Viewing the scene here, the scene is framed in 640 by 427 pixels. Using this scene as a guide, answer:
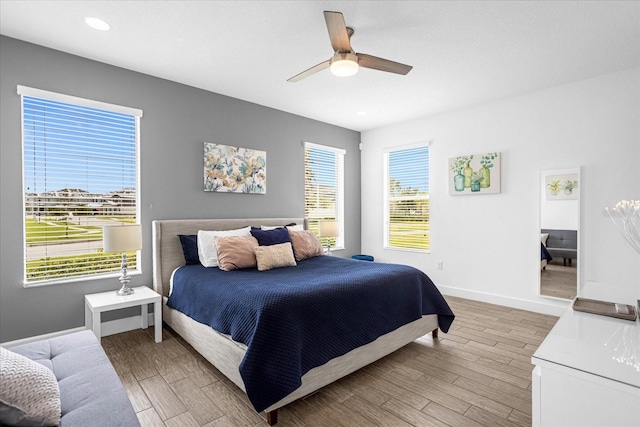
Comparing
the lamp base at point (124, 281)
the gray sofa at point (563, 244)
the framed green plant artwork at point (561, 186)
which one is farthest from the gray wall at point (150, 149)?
the gray sofa at point (563, 244)

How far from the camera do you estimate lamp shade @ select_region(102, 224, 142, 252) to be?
9.32 feet

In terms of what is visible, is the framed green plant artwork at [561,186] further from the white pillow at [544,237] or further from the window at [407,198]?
the window at [407,198]

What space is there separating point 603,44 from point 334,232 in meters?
3.46

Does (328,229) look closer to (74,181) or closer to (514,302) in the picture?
(514,302)

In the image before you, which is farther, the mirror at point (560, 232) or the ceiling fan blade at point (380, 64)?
the mirror at point (560, 232)

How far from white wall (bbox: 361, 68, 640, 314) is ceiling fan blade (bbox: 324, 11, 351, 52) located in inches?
94.2

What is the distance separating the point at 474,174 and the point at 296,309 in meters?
3.49

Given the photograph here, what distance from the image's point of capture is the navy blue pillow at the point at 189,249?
11.3ft

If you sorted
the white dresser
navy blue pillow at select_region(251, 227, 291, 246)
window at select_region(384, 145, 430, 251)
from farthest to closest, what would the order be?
window at select_region(384, 145, 430, 251), navy blue pillow at select_region(251, 227, 291, 246), the white dresser

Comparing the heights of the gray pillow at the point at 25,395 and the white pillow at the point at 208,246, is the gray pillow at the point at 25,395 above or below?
below

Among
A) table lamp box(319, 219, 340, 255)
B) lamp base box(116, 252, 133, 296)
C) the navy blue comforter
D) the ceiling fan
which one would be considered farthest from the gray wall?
the ceiling fan

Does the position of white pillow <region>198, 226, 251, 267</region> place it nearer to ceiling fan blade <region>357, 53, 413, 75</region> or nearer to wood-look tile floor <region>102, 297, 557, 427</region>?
wood-look tile floor <region>102, 297, 557, 427</region>

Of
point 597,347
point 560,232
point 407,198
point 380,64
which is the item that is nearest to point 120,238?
point 380,64

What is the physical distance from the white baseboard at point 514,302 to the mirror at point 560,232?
11 centimetres
